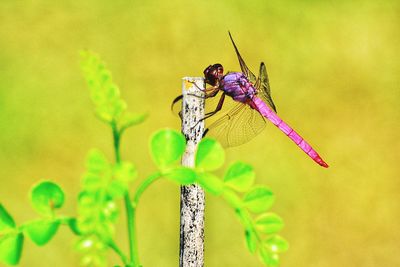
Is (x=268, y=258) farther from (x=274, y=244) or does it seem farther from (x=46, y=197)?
(x=46, y=197)

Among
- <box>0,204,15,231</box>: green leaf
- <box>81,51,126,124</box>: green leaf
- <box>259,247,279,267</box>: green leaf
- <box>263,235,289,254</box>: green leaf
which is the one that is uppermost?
<box>81,51,126,124</box>: green leaf

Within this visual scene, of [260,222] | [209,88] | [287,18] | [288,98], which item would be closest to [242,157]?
[288,98]

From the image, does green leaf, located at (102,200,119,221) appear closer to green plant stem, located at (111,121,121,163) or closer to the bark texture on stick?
green plant stem, located at (111,121,121,163)

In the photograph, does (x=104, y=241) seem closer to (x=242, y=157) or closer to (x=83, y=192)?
(x=83, y=192)

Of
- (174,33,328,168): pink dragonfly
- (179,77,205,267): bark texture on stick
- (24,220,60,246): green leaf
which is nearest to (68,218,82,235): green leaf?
(24,220,60,246): green leaf

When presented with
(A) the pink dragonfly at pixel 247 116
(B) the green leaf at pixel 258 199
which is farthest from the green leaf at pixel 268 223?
(A) the pink dragonfly at pixel 247 116

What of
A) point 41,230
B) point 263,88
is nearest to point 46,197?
point 41,230

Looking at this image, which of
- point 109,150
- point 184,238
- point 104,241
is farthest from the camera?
point 109,150

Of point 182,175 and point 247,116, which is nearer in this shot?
point 182,175
